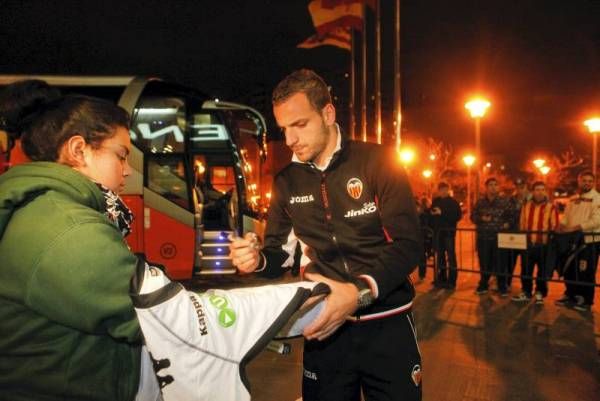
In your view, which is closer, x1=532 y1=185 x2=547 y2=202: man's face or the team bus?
x1=532 y1=185 x2=547 y2=202: man's face

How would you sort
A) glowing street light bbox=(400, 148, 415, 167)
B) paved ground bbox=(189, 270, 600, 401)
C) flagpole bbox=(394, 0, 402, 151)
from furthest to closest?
glowing street light bbox=(400, 148, 415, 167) → flagpole bbox=(394, 0, 402, 151) → paved ground bbox=(189, 270, 600, 401)

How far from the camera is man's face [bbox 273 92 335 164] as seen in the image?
2467mm

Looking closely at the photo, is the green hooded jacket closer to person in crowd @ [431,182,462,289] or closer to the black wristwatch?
the black wristwatch

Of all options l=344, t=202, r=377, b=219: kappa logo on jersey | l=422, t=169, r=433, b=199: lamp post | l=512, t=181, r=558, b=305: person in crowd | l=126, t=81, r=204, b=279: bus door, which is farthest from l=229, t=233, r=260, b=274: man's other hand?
l=422, t=169, r=433, b=199: lamp post

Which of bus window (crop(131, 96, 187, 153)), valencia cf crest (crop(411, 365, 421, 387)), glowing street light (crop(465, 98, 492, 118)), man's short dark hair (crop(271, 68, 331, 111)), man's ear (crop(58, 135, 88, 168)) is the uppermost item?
glowing street light (crop(465, 98, 492, 118))

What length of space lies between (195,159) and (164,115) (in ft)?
3.55

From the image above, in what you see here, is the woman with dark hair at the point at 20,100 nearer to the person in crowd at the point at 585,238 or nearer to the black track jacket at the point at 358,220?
the black track jacket at the point at 358,220

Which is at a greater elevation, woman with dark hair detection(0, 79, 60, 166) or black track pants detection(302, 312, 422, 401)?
woman with dark hair detection(0, 79, 60, 166)

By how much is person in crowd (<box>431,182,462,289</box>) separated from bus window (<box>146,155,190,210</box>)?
510cm

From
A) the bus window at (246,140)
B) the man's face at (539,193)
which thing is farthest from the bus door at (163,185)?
the man's face at (539,193)

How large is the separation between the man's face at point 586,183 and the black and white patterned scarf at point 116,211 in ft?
27.4

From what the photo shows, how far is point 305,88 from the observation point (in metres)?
2.47

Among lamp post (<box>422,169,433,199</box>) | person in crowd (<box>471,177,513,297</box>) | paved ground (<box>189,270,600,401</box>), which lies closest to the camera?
paved ground (<box>189,270,600,401</box>)

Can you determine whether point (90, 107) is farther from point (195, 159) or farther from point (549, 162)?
point (549, 162)
